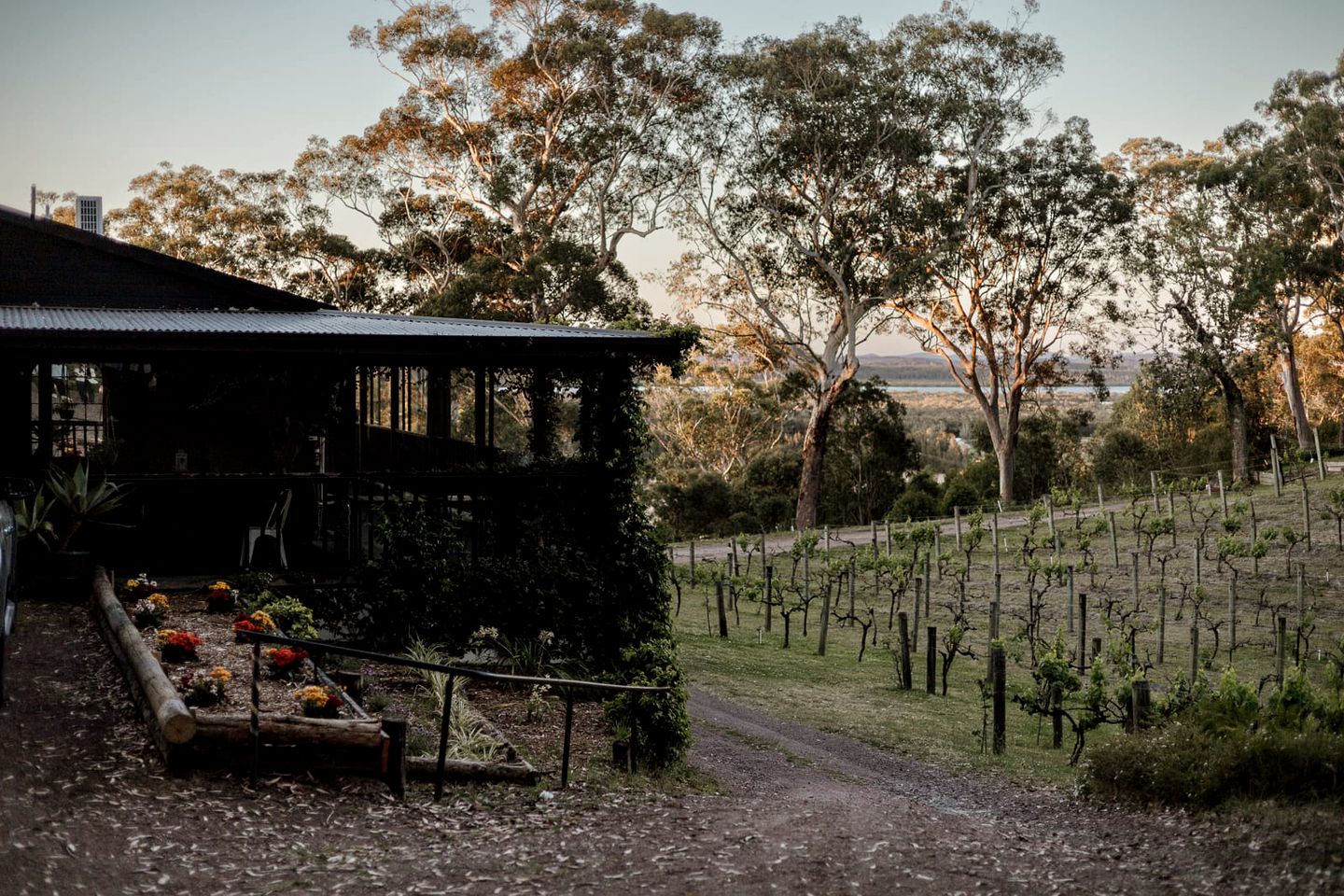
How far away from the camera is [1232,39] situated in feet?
123

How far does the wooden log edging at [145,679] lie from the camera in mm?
6445

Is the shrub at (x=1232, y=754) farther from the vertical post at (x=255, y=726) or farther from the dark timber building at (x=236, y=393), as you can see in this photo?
the dark timber building at (x=236, y=393)

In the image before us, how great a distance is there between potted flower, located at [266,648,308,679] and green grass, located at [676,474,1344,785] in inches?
247

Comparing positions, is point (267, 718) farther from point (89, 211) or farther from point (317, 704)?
point (89, 211)

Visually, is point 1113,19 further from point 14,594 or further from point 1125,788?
point 14,594

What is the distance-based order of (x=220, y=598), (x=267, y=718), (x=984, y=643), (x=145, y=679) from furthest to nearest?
(x=984, y=643) → (x=220, y=598) → (x=145, y=679) → (x=267, y=718)

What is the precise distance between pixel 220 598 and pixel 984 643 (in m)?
12.9

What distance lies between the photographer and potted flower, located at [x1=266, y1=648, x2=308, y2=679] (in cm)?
800

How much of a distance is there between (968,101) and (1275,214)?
11584 millimetres

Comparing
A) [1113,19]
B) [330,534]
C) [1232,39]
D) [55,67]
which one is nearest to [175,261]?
[330,534]

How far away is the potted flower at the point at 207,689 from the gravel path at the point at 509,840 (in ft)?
1.12

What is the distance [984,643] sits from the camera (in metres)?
19.4

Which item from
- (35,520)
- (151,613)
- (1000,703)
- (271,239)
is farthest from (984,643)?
(271,239)

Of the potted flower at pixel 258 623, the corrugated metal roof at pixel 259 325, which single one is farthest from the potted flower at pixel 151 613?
the corrugated metal roof at pixel 259 325
